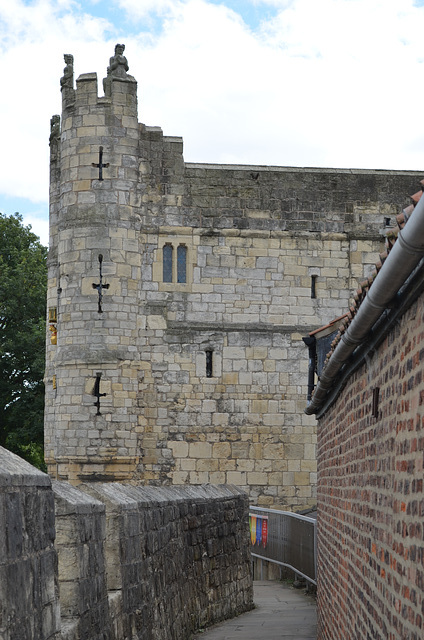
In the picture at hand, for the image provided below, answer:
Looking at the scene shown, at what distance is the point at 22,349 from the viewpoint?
114ft

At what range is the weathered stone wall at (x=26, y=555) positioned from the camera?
4496 mm

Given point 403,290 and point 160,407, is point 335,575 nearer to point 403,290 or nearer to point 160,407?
point 403,290

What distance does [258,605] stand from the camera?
629 inches

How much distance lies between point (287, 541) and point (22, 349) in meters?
17.5

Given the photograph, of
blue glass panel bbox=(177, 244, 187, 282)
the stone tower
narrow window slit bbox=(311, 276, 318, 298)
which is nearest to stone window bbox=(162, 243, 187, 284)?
blue glass panel bbox=(177, 244, 187, 282)

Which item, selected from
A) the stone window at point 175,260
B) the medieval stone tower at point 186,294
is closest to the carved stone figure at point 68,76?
the medieval stone tower at point 186,294

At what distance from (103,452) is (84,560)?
1652cm

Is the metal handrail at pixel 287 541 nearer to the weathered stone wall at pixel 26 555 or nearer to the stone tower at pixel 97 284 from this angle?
the stone tower at pixel 97 284

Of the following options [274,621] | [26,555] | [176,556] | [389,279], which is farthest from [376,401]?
[274,621]

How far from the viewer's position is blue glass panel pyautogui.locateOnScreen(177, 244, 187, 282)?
78.1ft

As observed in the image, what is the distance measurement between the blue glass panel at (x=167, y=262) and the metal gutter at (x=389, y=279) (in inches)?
645

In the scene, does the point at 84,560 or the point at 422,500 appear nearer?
the point at 422,500

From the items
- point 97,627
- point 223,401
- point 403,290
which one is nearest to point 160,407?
point 223,401

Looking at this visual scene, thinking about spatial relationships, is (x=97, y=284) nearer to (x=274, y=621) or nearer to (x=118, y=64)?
(x=118, y=64)
